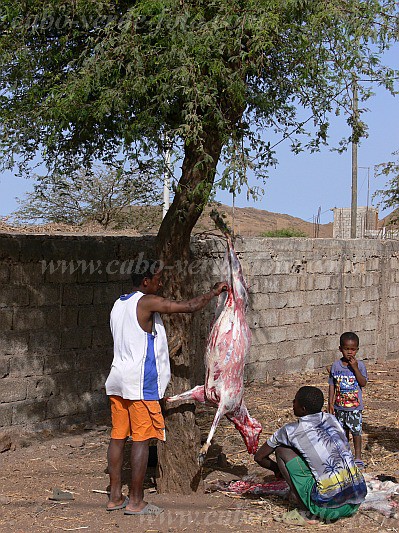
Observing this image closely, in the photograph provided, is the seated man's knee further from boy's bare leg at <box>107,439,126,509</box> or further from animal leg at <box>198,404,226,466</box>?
boy's bare leg at <box>107,439,126,509</box>

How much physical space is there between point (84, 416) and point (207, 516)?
10.0ft

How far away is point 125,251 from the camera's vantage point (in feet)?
29.0

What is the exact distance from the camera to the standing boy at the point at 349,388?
666 cm

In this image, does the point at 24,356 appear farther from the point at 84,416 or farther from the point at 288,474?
the point at 288,474

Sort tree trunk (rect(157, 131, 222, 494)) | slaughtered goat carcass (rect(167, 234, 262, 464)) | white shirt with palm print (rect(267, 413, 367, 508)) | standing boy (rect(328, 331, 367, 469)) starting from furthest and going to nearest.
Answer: standing boy (rect(328, 331, 367, 469))
tree trunk (rect(157, 131, 222, 494))
slaughtered goat carcass (rect(167, 234, 262, 464))
white shirt with palm print (rect(267, 413, 367, 508))

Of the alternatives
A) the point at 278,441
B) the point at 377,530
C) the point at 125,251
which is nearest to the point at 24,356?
the point at 125,251

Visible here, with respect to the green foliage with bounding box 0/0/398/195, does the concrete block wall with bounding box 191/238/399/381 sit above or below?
below

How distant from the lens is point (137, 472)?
5.45 metres

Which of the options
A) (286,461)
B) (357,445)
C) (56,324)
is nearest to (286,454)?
(286,461)

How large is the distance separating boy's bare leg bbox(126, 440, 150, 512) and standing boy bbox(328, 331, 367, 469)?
1.87m

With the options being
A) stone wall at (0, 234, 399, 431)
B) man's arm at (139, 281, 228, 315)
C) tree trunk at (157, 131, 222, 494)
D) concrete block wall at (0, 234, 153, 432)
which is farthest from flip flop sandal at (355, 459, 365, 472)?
concrete block wall at (0, 234, 153, 432)

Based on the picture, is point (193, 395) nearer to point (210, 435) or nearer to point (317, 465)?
point (210, 435)

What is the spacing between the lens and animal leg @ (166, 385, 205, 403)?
575 centimetres

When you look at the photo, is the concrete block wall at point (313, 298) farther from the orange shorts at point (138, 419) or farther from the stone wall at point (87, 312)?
the orange shorts at point (138, 419)
